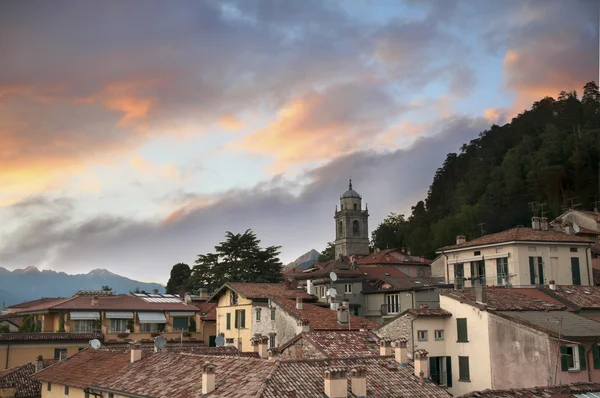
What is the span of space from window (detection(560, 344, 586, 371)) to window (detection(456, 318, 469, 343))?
5540mm

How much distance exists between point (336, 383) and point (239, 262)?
62.2m

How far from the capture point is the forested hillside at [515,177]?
82.5m

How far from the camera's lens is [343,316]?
42.7 metres

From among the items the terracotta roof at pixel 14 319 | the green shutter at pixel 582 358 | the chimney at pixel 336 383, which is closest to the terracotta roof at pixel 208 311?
the terracotta roof at pixel 14 319

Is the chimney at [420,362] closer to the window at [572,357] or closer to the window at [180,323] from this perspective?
the window at [572,357]

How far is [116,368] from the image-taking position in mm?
31094

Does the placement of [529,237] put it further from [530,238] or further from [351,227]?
[351,227]

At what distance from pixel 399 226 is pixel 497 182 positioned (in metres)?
34.5

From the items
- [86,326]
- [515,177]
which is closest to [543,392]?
[86,326]

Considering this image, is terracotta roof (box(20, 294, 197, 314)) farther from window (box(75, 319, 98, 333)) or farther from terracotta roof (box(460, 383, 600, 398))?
terracotta roof (box(460, 383, 600, 398))

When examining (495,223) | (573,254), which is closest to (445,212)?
(495,223)

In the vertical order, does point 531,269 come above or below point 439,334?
above

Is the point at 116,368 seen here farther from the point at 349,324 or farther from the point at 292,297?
A: the point at 292,297

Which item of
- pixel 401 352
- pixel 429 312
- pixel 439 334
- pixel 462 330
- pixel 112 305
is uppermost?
pixel 112 305
